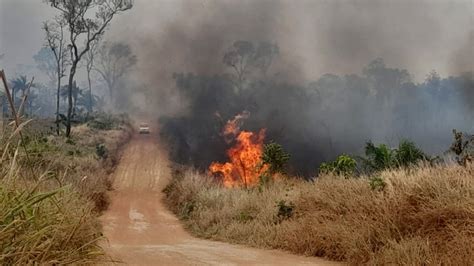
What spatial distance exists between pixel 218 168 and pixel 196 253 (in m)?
21.9

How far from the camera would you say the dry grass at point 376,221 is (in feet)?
27.2

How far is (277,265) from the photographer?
9398 mm

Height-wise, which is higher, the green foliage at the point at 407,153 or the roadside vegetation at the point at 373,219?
the green foliage at the point at 407,153

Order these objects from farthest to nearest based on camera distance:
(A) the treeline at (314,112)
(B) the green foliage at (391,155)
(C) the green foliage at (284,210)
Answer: (A) the treeline at (314,112), (B) the green foliage at (391,155), (C) the green foliage at (284,210)

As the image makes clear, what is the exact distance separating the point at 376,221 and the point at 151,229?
34.4 feet

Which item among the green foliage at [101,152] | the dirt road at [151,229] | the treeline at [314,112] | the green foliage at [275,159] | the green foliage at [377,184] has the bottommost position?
the dirt road at [151,229]

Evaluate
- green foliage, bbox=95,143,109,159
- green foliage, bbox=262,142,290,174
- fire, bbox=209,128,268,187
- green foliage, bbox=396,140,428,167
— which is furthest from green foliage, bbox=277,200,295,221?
green foliage, bbox=95,143,109,159

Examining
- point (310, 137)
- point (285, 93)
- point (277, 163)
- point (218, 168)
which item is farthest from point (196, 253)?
point (285, 93)

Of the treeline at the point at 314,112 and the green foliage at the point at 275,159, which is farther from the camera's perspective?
the treeline at the point at 314,112

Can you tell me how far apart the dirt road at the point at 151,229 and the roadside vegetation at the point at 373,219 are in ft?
1.98

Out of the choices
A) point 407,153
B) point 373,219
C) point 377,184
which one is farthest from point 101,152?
point 373,219

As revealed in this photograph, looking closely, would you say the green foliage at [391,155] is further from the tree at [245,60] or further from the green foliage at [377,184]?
the tree at [245,60]

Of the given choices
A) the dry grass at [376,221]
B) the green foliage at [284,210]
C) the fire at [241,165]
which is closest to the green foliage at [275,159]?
the fire at [241,165]

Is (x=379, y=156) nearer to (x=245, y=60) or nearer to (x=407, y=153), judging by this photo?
(x=407, y=153)
